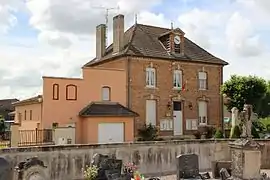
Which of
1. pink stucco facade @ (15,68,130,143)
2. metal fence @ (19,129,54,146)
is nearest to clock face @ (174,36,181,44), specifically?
pink stucco facade @ (15,68,130,143)

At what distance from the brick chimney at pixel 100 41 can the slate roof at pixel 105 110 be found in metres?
6.40

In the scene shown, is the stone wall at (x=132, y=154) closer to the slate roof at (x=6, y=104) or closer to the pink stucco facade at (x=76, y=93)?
the pink stucco facade at (x=76, y=93)

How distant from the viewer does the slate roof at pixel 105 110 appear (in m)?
29.5

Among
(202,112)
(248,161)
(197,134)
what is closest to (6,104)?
(202,112)

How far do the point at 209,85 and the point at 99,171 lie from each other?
78.2 ft

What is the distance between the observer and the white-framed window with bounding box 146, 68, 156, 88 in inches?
1320

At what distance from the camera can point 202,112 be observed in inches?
1435

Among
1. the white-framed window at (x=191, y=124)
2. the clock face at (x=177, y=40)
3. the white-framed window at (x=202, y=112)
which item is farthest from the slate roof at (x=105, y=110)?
the clock face at (x=177, y=40)

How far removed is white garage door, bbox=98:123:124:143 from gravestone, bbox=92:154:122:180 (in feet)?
48.1

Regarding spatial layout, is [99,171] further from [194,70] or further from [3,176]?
[194,70]

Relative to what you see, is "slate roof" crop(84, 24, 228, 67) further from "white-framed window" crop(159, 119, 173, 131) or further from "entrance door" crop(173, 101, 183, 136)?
"white-framed window" crop(159, 119, 173, 131)

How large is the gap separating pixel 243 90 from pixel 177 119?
19.2 feet

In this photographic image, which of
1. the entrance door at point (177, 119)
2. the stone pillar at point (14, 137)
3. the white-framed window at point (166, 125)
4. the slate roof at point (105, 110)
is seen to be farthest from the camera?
the entrance door at point (177, 119)

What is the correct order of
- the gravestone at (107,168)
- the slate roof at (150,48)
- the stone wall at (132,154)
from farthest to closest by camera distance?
the slate roof at (150,48) → the stone wall at (132,154) → the gravestone at (107,168)
